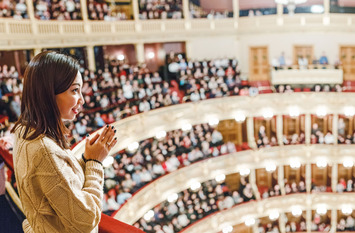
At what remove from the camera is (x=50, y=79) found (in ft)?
5.22

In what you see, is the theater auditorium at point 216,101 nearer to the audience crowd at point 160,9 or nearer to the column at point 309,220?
the audience crowd at point 160,9

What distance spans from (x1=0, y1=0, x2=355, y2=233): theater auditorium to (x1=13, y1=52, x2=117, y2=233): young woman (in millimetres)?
10550

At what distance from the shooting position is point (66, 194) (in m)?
1.48

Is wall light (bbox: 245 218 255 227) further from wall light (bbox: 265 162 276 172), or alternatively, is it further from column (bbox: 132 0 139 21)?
column (bbox: 132 0 139 21)

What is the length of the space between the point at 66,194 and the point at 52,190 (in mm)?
56

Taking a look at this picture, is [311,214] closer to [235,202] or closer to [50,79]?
[235,202]

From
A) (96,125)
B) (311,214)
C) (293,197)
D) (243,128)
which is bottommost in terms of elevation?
(311,214)

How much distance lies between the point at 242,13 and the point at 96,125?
44.6ft

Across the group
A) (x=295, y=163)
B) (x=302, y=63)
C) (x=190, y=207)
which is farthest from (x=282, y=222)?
(x=302, y=63)

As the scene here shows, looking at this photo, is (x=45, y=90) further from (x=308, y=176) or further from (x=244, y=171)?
(x=308, y=176)

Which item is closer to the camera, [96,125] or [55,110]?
[55,110]

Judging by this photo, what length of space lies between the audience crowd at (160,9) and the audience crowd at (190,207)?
29.7 feet

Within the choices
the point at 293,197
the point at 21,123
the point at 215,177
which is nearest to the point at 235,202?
the point at 215,177

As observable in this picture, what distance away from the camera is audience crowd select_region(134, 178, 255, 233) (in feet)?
48.0
